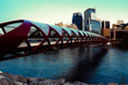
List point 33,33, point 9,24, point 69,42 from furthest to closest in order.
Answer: point 69,42
point 33,33
point 9,24

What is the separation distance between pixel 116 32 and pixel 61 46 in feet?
615

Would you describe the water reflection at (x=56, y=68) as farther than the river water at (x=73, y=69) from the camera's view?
Yes

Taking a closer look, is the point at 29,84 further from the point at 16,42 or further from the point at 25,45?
the point at 16,42

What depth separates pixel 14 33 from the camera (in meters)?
10.2

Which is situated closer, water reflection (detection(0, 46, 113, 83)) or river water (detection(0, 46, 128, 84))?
river water (detection(0, 46, 128, 84))

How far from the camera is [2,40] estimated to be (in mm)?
9688

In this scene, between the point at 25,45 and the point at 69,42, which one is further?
the point at 69,42

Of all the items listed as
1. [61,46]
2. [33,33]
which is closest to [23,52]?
[61,46]

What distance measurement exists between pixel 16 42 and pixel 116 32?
199 m

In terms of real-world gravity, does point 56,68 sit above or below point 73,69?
above

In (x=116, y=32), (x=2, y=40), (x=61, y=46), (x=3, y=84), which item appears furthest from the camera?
(x=116, y=32)

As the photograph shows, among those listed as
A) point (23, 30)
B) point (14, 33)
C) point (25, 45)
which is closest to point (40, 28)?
point (25, 45)

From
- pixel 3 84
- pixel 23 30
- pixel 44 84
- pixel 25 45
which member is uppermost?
pixel 23 30

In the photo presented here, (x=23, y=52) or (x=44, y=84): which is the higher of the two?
(x=23, y=52)
